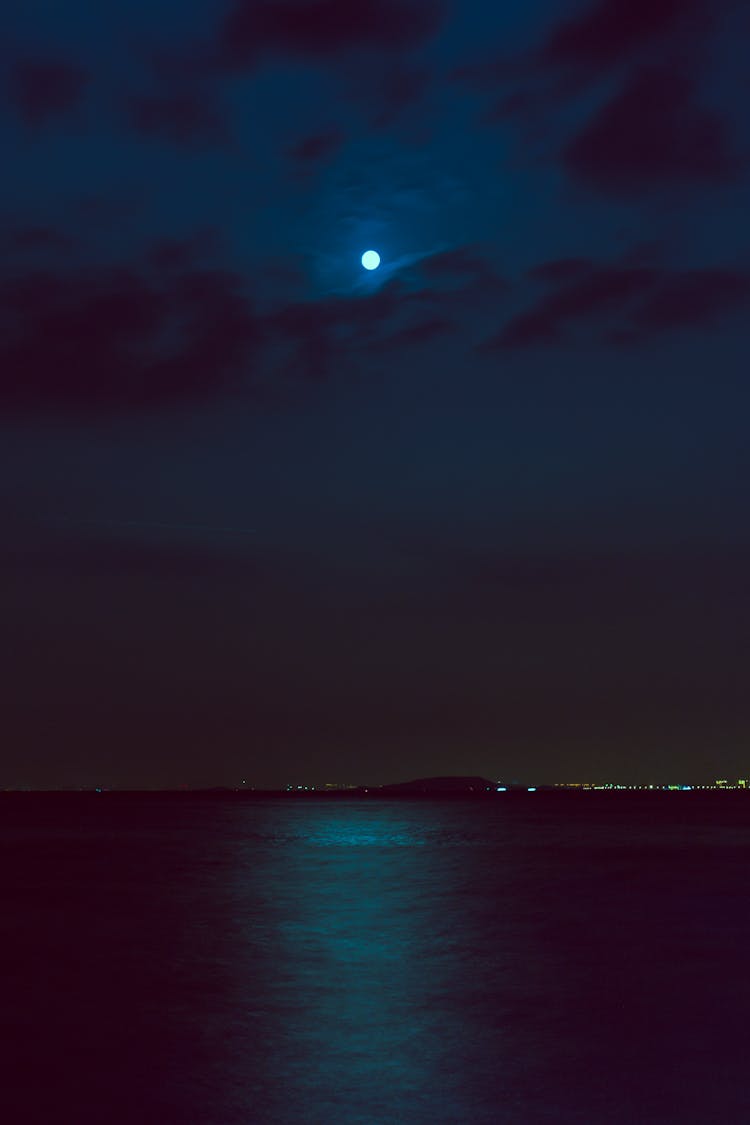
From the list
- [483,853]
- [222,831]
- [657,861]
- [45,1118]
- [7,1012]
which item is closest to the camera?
[45,1118]

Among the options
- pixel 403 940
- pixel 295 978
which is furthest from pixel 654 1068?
pixel 403 940

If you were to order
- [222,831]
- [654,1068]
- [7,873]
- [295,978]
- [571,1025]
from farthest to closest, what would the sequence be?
[222,831]
[7,873]
[295,978]
[571,1025]
[654,1068]

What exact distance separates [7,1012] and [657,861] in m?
42.3

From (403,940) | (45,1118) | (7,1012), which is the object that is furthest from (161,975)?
(45,1118)

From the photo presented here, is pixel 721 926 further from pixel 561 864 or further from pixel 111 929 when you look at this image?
pixel 561 864

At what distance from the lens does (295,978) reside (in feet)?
64.3

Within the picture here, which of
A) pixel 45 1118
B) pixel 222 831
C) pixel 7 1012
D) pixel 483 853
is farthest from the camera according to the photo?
pixel 222 831

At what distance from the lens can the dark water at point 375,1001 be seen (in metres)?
11.8

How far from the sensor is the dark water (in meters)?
11.8

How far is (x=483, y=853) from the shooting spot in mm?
57812

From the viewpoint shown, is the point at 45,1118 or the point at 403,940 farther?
the point at 403,940

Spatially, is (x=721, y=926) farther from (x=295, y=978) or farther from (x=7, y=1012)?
(x=7, y=1012)

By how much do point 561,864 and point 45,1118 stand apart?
4209 cm

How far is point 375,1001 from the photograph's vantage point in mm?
17297
